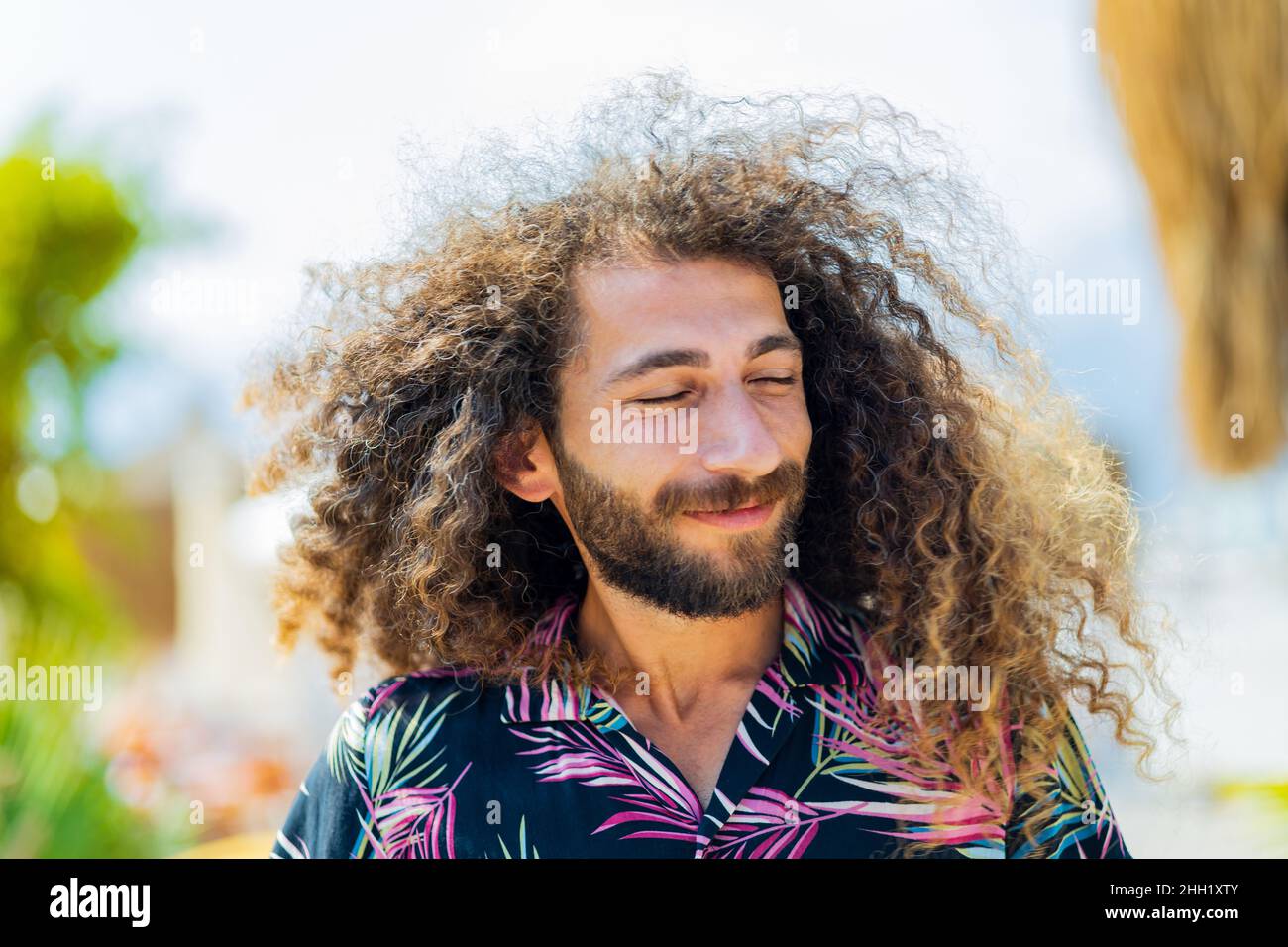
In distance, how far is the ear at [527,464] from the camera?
8.46 ft

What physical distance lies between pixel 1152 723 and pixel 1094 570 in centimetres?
37

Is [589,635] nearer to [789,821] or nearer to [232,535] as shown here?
[789,821]

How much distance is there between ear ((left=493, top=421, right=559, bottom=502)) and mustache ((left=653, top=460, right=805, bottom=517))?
1.14 feet

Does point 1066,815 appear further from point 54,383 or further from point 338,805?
point 54,383

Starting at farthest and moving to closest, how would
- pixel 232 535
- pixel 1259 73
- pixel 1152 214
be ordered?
pixel 232 535 < pixel 1152 214 < pixel 1259 73

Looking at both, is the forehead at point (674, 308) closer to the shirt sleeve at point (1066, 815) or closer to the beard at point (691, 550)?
the beard at point (691, 550)

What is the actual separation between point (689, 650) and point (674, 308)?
75 centimetres

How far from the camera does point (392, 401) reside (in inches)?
104

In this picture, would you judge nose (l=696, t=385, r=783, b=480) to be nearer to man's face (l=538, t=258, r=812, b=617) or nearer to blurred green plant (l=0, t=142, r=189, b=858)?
man's face (l=538, t=258, r=812, b=617)

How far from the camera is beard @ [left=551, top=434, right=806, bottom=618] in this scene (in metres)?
2.32

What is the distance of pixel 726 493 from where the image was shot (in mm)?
2299

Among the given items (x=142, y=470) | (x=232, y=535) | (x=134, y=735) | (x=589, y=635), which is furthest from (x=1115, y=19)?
(x=142, y=470)

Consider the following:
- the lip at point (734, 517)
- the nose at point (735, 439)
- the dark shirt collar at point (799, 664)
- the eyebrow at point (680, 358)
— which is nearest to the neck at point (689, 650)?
the dark shirt collar at point (799, 664)

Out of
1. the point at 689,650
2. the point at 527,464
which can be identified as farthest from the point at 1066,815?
the point at 527,464
